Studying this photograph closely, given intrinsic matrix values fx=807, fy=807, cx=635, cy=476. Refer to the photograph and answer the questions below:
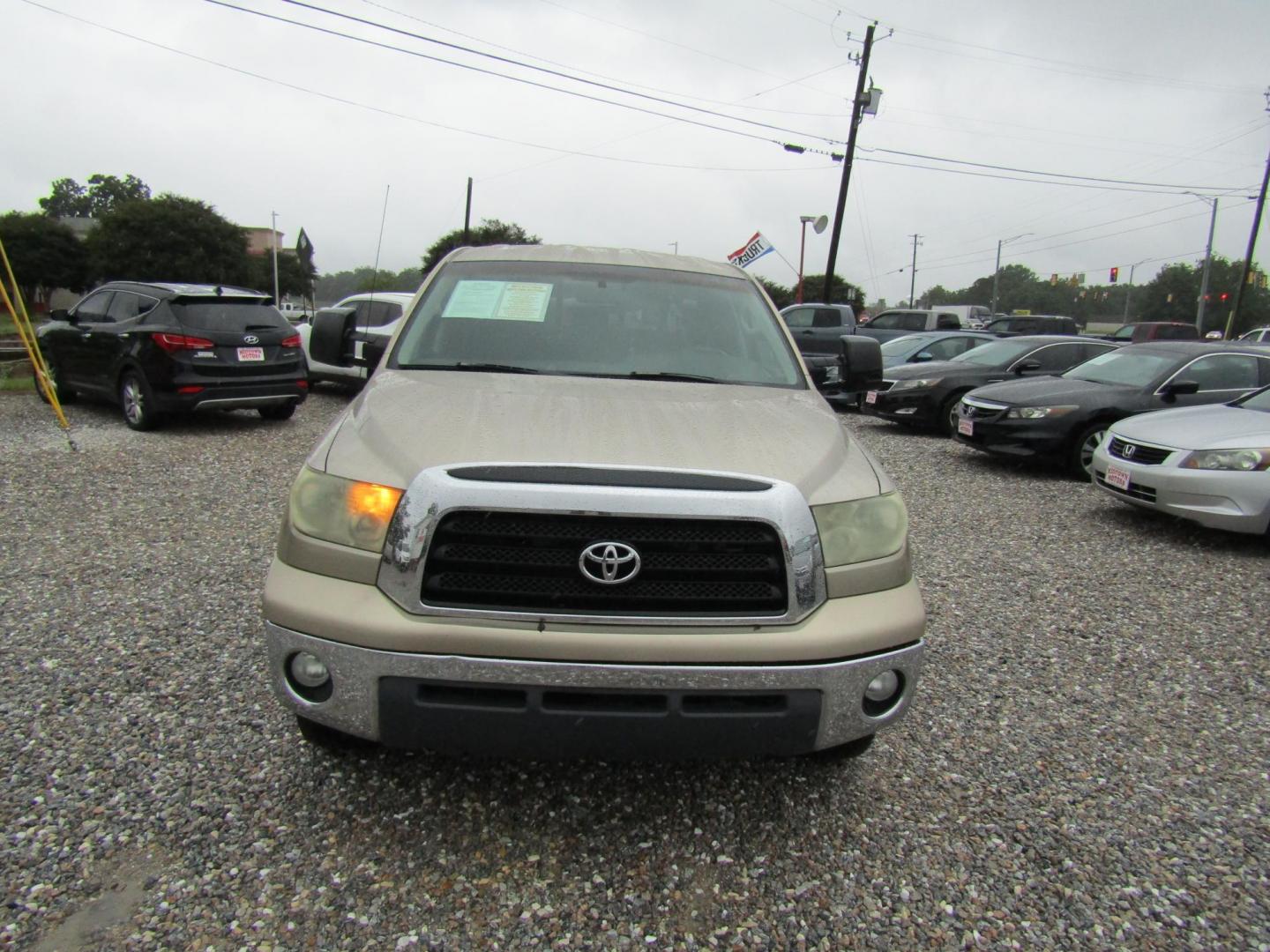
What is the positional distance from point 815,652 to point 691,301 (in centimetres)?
187

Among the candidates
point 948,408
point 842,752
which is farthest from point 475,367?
point 948,408

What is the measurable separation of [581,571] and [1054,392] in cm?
787

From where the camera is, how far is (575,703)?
2.01m

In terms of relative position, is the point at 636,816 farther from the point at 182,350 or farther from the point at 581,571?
the point at 182,350

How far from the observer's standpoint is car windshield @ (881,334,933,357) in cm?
1332

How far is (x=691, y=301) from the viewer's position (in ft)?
11.4

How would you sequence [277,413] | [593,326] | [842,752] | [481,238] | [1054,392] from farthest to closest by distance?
[481,238], [277,413], [1054,392], [593,326], [842,752]

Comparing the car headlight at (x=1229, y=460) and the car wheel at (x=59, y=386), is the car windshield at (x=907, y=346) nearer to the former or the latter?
the car headlight at (x=1229, y=460)

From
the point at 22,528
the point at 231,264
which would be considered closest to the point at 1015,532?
the point at 22,528

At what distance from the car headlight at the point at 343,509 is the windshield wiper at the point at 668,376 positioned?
1.21 metres

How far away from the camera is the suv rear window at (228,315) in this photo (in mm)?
8719

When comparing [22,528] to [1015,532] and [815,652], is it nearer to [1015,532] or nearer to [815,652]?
[815,652]

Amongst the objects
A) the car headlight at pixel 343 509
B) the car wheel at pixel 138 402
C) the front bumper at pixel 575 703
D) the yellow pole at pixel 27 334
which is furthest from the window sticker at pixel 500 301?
the car wheel at pixel 138 402

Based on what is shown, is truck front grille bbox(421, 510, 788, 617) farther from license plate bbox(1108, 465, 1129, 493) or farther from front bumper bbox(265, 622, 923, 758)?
license plate bbox(1108, 465, 1129, 493)
